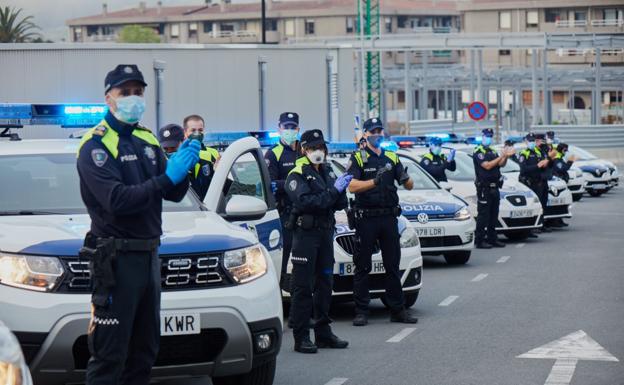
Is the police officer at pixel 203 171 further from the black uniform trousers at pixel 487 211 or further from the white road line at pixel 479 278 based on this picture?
the black uniform trousers at pixel 487 211

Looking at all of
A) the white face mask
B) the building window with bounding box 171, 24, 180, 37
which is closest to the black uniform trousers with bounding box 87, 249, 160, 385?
the white face mask

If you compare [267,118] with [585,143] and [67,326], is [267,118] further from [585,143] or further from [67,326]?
[585,143]

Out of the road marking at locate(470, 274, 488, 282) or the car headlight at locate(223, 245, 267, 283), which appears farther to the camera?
the road marking at locate(470, 274, 488, 282)

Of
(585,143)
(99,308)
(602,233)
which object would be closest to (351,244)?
(99,308)

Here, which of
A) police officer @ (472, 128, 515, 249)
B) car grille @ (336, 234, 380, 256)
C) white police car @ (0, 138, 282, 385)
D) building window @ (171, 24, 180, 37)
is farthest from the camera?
building window @ (171, 24, 180, 37)

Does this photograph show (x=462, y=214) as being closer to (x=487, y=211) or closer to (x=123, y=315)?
(x=487, y=211)

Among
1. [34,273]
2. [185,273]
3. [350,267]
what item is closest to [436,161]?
[350,267]

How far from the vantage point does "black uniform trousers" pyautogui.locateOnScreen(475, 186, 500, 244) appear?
20.0 meters

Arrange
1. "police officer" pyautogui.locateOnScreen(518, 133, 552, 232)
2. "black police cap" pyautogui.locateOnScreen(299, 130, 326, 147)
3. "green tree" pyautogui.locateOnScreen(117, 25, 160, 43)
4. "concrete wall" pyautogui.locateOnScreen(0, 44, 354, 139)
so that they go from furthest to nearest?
"green tree" pyautogui.locateOnScreen(117, 25, 160, 43), "police officer" pyautogui.locateOnScreen(518, 133, 552, 232), "concrete wall" pyautogui.locateOnScreen(0, 44, 354, 139), "black police cap" pyautogui.locateOnScreen(299, 130, 326, 147)

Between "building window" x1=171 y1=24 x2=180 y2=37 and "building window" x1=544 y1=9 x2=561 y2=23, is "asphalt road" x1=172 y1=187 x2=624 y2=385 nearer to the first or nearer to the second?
"building window" x1=544 y1=9 x2=561 y2=23

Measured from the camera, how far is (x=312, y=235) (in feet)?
33.8

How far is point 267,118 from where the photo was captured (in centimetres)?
2095

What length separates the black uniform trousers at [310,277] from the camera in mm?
10266

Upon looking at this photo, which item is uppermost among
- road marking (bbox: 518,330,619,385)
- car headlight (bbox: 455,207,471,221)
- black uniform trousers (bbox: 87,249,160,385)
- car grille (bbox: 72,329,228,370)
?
black uniform trousers (bbox: 87,249,160,385)
